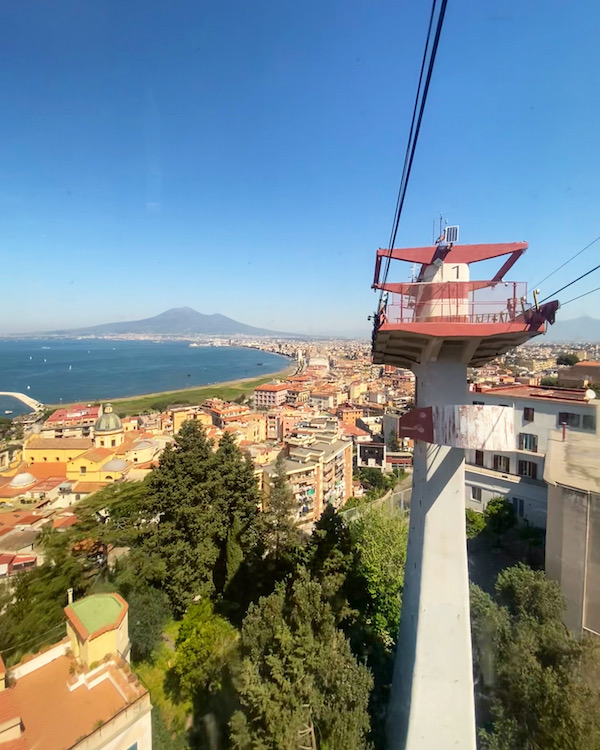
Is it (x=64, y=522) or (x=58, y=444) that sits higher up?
(x=64, y=522)

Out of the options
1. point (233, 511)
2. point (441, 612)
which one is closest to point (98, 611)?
point (441, 612)

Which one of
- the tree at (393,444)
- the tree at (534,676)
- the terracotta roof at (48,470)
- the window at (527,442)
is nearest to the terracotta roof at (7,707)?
the tree at (534,676)

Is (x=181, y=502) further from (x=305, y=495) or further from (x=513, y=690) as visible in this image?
(x=305, y=495)

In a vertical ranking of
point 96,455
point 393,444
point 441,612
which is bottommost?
point 393,444

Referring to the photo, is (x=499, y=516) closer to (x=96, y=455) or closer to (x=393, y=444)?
(x=96, y=455)

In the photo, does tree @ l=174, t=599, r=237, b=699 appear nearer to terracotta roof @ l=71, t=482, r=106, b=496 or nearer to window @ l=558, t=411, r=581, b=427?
terracotta roof @ l=71, t=482, r=106, b=496

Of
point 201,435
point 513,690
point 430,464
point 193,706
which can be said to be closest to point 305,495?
point 201,435
